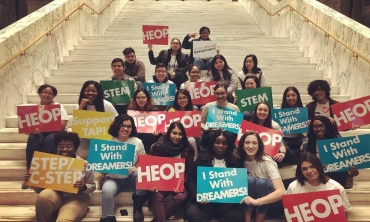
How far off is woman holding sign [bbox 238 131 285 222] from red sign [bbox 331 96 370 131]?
3.36 feet

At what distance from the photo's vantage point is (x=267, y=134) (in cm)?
420

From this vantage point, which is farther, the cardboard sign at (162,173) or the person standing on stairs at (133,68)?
the person standing on stairs at (133,68)

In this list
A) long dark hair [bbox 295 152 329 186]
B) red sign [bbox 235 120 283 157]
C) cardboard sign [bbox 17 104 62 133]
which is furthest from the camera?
cardboard sign [bbox 17 104 62 133]

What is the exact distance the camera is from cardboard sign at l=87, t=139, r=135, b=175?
3.89 meters

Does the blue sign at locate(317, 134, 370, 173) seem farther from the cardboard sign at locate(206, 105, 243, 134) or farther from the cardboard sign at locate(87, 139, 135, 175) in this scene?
the cardboard sign at locate(87, 139, 135, 175)

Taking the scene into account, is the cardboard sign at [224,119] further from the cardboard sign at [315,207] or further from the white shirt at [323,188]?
the cardboard sign at [315,207]

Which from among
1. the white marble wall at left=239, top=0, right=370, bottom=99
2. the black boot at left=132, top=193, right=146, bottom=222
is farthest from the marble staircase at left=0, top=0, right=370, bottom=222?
the white marble wall at left=239, top=0, right=370, bottom=99

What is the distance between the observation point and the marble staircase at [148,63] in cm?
422

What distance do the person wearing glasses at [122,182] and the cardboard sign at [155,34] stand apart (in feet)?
10.3

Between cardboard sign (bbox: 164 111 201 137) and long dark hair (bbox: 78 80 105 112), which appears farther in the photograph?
long dark hair (bbox: 78 80 105 112)

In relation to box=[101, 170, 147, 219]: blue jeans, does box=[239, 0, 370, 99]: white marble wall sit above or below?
above

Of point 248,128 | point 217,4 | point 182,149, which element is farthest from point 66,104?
point 217,4

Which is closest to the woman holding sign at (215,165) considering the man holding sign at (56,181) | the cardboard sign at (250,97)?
the man holding sign at (56,181)

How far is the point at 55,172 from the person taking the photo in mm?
3709
